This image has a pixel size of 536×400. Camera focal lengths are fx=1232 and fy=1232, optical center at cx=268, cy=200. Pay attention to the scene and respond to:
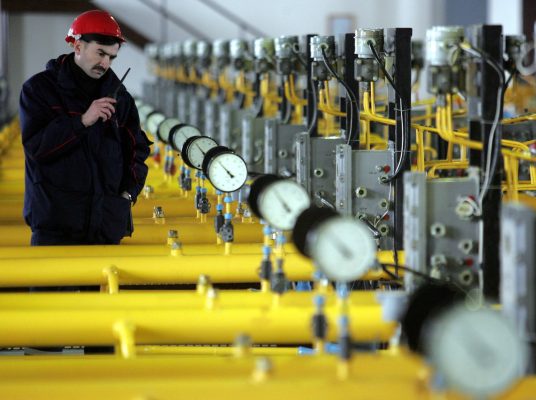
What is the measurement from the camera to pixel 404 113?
224 inches

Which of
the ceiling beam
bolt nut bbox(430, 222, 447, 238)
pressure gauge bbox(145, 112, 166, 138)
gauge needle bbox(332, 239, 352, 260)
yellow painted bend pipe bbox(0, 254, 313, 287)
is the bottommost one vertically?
yellow painted bend pipe bbox(0, 254, 313, 287)

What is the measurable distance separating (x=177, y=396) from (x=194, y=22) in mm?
17458

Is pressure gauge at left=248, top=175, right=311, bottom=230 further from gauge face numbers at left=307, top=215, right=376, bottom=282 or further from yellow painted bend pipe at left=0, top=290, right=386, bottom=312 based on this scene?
gauge face numbers at left=307, top=215, right=376, bottom=282

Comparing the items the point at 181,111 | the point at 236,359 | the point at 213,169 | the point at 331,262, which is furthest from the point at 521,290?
the point at 181,111

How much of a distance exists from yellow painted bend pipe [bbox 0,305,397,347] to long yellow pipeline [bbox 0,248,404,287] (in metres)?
0.83

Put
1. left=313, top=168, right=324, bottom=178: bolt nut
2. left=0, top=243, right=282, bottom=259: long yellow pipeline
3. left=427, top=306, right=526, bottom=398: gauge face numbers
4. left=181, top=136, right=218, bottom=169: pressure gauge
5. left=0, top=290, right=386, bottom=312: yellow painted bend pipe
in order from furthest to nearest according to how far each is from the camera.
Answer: left=313, top=168, right=324, bottom=178: bolt nut, left=181, top=136, right=218, bottom=169: pressure gauge, left=0, top=243, right=282, bottom=259: long yellow pipeline, left=0, top=290, right=386, bottom=312: yellow painted bend pipe, left=427, top=306, right=526, bottom=398: gauge face numbers

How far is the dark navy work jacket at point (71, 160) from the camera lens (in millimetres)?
5262

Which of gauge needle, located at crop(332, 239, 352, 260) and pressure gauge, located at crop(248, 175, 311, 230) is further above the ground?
pressure gauge, located at crop(248, 175, 311, 230)

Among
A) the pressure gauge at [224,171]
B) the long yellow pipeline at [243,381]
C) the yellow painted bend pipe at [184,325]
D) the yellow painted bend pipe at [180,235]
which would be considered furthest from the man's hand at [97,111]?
the long yellow pipeline at [243,381]

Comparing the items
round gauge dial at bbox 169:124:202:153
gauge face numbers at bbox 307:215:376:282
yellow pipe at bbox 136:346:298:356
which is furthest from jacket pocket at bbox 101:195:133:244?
gauge face numbers at bbox 307:215:376:282

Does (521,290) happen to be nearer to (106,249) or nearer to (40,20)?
(106,249)

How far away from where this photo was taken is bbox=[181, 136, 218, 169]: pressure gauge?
6.07 meters

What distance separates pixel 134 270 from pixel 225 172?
78 centimetres

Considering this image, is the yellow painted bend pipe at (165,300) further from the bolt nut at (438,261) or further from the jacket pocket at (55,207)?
the jacket pocket at (55,207)
